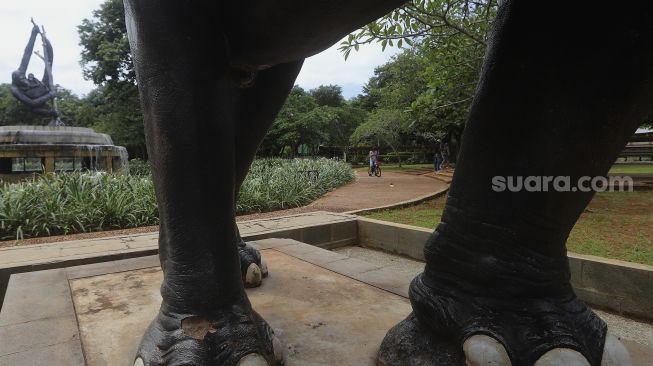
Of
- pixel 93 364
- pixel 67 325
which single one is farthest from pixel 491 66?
→ pixel 67 325

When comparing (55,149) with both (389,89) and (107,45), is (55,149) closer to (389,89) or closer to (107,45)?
(107,45)

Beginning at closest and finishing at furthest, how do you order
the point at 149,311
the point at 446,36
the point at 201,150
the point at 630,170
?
the point at 201,150 < the point at 149,311 < the point at 446,36 < the point at 630,170

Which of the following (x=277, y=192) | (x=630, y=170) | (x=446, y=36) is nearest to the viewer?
(x=446, y=36)

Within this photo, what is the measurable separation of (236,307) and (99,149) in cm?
1260

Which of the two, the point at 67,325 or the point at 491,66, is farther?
the point at 67,325

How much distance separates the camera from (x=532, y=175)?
0.90 m

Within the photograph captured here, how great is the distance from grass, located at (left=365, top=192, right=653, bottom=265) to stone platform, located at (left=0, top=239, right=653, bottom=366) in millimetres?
2839

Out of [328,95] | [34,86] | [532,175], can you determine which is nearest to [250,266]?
[532,175]

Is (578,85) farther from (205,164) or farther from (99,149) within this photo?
(99,149)

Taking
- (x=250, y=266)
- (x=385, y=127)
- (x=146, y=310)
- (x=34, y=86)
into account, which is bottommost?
(x=146, y=310)

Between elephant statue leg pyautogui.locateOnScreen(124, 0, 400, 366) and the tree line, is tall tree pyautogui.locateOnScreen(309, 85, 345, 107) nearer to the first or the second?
the tree line

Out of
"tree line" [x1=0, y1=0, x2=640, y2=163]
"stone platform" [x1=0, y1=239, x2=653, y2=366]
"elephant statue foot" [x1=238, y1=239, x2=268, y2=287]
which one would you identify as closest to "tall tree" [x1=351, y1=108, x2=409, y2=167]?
"tree line" [x1=0, y1=0, x2=640, y2=163]

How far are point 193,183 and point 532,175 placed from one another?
733mm

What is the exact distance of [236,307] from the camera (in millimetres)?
1046
